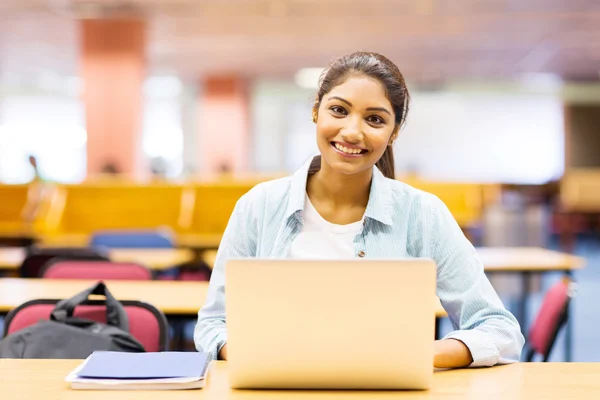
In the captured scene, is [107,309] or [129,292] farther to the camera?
[129,292]

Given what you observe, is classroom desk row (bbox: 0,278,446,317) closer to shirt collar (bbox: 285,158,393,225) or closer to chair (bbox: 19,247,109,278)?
chair (bbox: 19,247,109,278)

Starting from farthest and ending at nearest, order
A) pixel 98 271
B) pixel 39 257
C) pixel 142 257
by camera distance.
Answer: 1. pixel 142 257
2. pixel 39 257
3. pixel 98 271

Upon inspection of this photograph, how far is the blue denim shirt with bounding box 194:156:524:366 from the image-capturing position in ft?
5.16

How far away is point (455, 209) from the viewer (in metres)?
7.65

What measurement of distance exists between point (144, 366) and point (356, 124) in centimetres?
69

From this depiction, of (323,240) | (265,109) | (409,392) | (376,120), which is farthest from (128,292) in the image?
(265,109)

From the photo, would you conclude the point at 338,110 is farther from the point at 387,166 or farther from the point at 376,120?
the point at 387,166

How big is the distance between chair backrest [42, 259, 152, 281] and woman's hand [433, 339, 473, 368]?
2033 mm

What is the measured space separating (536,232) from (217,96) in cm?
977

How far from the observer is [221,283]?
1579mm

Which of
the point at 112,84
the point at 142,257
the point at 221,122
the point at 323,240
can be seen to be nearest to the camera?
the point at 323,240

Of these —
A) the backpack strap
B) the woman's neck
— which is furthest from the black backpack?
the woman's neck

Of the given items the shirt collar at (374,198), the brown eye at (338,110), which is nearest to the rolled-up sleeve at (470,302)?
the shirt collar at (374,198)

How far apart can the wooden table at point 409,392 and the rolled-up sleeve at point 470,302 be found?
5 cm
